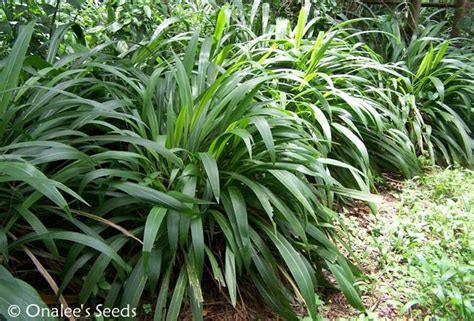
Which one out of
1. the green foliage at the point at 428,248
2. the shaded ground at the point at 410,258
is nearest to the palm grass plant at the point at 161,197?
the shaded ground at the point at 410,258

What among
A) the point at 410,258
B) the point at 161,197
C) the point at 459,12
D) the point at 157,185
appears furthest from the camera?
the point at 459,12

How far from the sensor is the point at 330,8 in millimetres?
3918

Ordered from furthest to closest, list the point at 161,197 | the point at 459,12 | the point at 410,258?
1. the point at 459,12
2. the point at 410,258
3. the point at 161,197

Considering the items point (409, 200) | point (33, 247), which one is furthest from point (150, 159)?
point (409, 200)

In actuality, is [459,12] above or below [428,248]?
above

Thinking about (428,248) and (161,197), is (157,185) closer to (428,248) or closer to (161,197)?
(161,197)

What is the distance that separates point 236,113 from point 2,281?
3.48ft

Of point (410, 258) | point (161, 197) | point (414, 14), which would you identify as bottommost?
point (410, 258)

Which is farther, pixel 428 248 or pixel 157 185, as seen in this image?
pixel 428 248

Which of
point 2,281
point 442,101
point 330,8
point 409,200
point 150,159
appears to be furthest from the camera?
point 330,8

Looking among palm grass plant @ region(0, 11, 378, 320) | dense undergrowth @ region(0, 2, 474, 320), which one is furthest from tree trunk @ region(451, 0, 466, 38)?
palm grass plant @ region(0, 11, 378, 320)

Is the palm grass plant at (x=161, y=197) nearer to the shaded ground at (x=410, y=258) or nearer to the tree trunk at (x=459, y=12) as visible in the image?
the shaded ground at (x=410, y=258)

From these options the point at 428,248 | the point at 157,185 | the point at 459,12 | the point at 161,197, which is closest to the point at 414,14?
the point at 459,12

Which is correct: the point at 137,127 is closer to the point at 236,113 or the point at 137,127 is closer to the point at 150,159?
the point at 150,159
